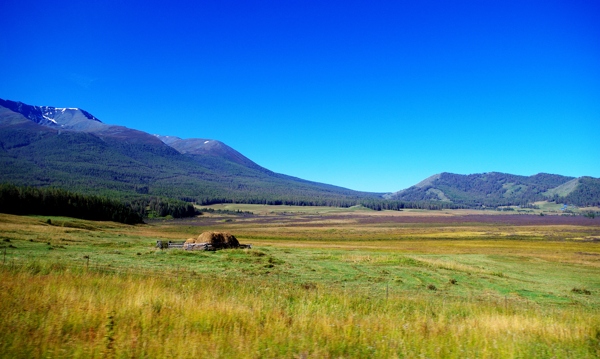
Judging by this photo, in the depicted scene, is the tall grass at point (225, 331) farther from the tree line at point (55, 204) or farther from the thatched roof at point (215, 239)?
the tree line at point (55, 204)

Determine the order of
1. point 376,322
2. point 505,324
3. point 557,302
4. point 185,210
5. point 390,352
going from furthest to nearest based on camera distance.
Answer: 1. point 185,210
2. point 557,302
3. point 505,324
4. point 376,322
5. point 390,352

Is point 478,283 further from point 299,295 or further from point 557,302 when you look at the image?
point 299,295

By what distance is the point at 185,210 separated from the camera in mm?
148875

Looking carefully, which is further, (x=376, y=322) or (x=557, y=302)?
(x=557, y=302)

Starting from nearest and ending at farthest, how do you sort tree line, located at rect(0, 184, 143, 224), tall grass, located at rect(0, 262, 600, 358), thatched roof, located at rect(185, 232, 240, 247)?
tall grass, located at rect(0, 262, 600, 358) → thatched roof, located at rect(185, 232, 240, 247) → tree line, located at rect(0, 184, 143, 224)

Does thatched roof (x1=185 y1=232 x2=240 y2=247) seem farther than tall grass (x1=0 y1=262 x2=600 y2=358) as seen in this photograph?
Yes

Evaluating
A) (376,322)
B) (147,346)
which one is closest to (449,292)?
(376,322)

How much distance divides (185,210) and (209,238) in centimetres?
12422

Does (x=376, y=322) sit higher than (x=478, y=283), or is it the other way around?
(x=376, y=322)

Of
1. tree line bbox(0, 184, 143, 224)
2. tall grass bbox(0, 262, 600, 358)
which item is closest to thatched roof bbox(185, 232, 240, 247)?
tall grass bbox(0, 262, 600, 358)

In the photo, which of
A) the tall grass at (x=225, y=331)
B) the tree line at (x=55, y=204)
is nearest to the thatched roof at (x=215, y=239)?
the tall grass at (x=225, y=331)

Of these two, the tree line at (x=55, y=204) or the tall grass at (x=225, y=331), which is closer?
the tall grass at (x=225, y=331)

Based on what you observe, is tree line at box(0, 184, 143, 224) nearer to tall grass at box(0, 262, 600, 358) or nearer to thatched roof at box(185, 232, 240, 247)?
thatched roof at box(185, 232, 240, 247)

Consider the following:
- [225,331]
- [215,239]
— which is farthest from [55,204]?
[225,331]
